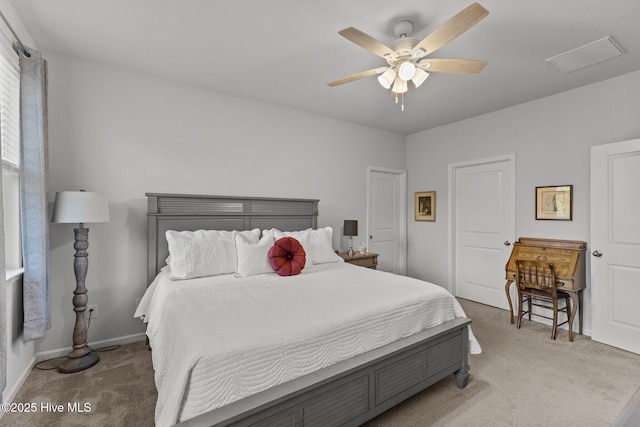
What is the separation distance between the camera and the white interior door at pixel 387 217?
490 cm

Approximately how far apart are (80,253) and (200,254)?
3.12 feet

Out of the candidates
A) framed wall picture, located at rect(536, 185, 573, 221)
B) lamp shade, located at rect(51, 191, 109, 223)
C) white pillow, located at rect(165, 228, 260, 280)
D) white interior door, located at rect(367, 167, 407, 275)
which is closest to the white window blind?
lamp shade, located at rect(51, 191, 109, 223)

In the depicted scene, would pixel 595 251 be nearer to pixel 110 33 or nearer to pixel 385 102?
pixel 385 102

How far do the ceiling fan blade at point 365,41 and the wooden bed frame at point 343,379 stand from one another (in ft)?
6.25

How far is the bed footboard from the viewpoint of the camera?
1.36 meters

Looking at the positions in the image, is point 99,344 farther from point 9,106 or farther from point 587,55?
point 587,55

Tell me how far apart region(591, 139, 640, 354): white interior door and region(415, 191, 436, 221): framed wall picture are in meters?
2.00

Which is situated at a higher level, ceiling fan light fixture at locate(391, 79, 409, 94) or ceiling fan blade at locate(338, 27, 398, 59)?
ceiling fan blade at locate(338, 27, 398, 59)

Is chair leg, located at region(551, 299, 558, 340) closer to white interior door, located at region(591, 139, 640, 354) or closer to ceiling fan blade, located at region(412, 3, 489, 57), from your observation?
white interior door, located at region(591, 139, 640, 354)

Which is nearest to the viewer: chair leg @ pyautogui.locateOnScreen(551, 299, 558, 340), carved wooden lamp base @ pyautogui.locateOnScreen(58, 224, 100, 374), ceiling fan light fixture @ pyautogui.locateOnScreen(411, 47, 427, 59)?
ceiling fan light fixture @ pyautogui.locateOnScreen(411, 47, 427, 59)

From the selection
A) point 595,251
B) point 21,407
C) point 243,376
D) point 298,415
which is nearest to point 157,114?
point 21,407

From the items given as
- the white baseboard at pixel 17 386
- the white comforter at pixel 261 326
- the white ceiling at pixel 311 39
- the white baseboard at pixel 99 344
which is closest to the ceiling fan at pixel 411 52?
the white ceiling at pixel 311 39

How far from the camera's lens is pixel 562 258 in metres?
3.22

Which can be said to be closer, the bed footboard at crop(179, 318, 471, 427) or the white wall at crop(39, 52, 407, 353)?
the bed footboard at crop(179, 318, 471, 427)
